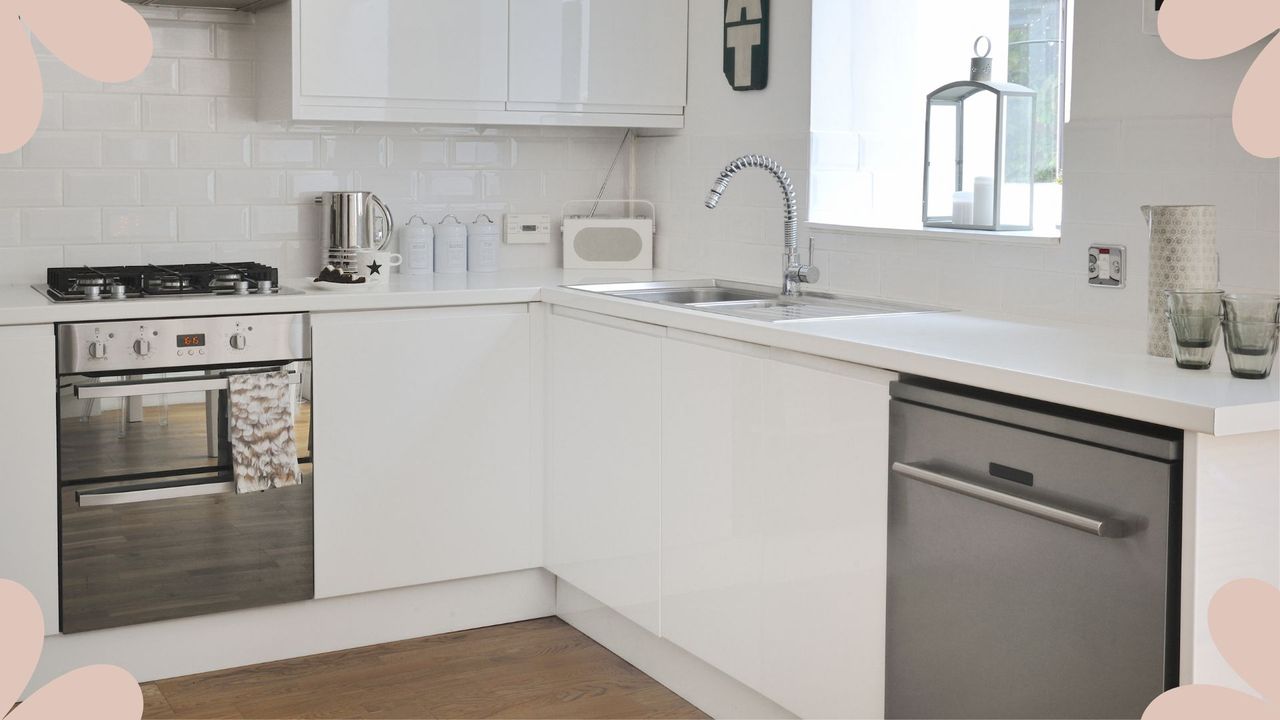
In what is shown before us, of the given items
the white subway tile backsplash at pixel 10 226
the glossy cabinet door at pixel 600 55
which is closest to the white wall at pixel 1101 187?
the glossy cabinet door at pixel 600 55

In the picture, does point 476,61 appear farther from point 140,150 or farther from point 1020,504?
point 1020,504

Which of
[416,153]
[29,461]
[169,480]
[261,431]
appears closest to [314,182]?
[416,153]

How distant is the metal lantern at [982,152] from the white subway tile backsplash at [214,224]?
1.90 m

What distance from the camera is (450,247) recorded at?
3.86 m

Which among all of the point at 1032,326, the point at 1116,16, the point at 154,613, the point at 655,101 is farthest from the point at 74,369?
the point at 1116,16

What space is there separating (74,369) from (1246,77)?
2491 mm

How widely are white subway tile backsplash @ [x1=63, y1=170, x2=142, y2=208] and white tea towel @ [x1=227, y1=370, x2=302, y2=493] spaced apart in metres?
0.74

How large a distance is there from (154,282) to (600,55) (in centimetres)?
146

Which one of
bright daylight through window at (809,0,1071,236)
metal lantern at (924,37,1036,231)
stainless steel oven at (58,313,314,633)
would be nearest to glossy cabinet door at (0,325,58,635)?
stainless steel oven at (58,313,314,633)

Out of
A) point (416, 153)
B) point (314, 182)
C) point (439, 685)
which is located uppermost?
point (416, 153)

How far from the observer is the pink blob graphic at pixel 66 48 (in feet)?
10.1

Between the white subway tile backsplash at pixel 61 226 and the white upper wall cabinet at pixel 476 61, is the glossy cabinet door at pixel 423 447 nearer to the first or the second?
the white upper wall cabinet at pixel 476 61

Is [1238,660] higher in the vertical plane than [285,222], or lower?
lower

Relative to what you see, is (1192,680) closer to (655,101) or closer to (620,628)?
(620,628)
